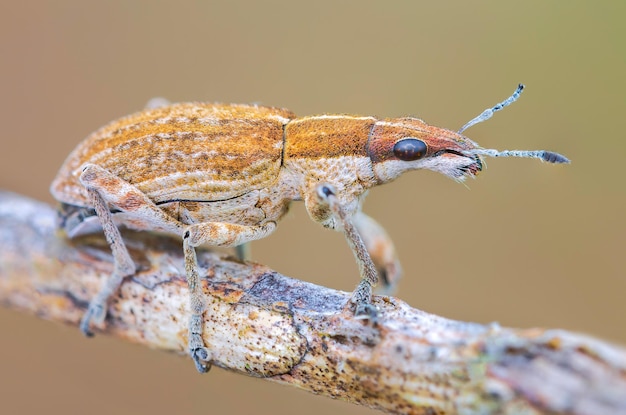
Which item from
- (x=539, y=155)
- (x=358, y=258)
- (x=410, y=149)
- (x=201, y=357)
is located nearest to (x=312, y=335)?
(x=358, y=258)

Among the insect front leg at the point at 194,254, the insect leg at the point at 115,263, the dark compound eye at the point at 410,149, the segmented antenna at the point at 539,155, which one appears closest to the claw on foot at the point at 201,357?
the insect front leg at the point at 194,254

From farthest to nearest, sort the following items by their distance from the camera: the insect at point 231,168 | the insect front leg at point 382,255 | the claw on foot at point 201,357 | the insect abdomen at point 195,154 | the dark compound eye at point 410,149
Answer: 1. the insect front leg at point 382,255
2. the insect abdomen at point 195,154
3. the insect at point 231,168
4. the dark compound eye at point 410,149
5. the claw on foot at point 201,357

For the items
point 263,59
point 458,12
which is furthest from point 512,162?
point 263,59

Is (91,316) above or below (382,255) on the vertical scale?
below

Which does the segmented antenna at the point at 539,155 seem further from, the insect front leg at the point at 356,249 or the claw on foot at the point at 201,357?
the claw on foot at the point at 201,357

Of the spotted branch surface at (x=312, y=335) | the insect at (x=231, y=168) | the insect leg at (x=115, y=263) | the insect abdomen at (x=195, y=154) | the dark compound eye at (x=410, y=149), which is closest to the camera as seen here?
the spotted branch surface at (x=312, y=335)

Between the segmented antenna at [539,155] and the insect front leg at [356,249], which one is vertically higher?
the segmented antenna at [539,155]

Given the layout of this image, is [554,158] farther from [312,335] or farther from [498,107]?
[312,335]
